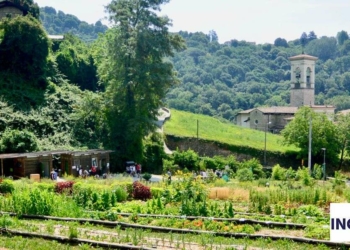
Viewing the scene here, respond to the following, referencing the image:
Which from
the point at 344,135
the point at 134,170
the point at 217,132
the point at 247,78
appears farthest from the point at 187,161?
the point at 247,78

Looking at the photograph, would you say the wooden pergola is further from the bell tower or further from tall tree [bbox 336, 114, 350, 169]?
the bell tower

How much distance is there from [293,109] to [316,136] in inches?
846

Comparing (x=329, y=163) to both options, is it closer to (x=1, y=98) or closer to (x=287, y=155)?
(x=287, y=155)

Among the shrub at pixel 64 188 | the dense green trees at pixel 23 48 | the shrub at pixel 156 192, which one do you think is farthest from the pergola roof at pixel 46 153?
the dense green trees at pixel 23 48

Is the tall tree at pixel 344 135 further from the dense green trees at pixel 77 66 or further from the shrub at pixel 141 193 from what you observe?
the shrub at pixel 141 193

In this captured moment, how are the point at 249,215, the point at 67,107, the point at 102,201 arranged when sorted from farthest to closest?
the point at 67,107 < the point at 102,201 < the point at 249,215

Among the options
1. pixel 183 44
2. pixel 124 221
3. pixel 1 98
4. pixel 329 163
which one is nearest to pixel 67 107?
pixel 1 98

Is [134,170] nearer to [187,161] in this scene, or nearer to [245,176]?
[187,161]


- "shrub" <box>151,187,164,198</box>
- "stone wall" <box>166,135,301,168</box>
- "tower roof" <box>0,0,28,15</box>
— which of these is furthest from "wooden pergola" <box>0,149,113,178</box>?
"tower roof" <box>0,0,28,15</box>

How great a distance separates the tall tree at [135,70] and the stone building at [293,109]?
1170 inches

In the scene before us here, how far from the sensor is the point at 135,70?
140 ft

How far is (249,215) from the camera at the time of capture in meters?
18.8

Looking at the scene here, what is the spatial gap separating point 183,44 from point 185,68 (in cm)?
12365

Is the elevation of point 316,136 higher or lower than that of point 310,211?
higher
